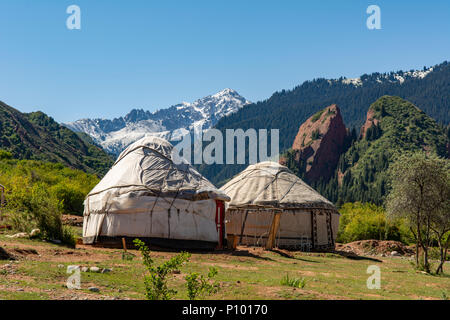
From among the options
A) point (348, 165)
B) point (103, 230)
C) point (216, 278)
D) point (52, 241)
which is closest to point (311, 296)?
point (216, 278)

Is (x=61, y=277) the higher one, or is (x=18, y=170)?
(x=18, y=170)

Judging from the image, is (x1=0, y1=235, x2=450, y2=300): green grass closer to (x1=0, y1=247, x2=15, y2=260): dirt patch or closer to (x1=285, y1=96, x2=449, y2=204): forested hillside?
(x1=0, y1=247, x2=15, y2=260): dirt patch

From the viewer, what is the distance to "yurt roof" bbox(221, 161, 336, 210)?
24219 mm

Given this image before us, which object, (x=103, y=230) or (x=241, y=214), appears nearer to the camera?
(x=103, y=230)

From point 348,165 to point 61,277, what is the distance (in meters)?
119

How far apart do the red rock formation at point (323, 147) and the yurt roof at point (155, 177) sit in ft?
376

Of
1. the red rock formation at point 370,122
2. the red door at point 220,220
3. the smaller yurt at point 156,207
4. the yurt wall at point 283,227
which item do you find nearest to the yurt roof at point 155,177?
the smaller yurt at point 156,207

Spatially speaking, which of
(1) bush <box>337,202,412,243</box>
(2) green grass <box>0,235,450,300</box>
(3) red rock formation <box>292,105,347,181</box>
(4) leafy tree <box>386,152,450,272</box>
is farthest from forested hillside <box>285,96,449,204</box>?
(2) green grass <box>0,235,450,300</box>

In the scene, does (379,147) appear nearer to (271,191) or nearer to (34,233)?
(271,191)

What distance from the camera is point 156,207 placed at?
18938 millimetres

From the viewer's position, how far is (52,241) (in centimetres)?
1669
